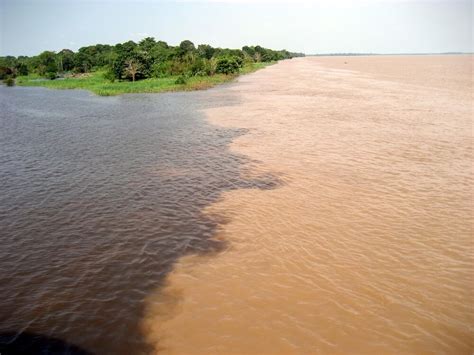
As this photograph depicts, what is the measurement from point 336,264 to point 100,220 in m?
7.21

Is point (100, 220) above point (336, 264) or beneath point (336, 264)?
above

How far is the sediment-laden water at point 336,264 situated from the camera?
21.1 feet

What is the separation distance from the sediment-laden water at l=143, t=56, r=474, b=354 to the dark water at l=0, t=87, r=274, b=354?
2.39 feet

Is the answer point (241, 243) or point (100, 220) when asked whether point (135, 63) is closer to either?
point (100, 220)

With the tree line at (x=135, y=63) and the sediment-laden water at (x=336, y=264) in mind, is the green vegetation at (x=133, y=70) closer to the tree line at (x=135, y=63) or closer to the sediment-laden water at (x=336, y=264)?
the tree line at (x=135, y=63)

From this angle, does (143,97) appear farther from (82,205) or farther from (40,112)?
(82,205)

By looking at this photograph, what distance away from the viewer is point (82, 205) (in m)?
11.9

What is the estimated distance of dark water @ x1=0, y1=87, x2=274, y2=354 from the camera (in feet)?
22.9

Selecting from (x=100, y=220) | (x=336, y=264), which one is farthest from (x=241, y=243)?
(x=100, y=220)

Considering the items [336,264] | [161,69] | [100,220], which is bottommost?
[336,264]

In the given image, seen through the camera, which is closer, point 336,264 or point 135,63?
point 336,264

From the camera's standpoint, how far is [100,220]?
10.9 metres

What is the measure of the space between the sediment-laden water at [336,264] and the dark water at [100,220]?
28.6 inches

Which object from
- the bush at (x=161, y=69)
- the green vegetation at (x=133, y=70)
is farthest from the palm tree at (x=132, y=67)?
the bush at (x=161, y=69)
